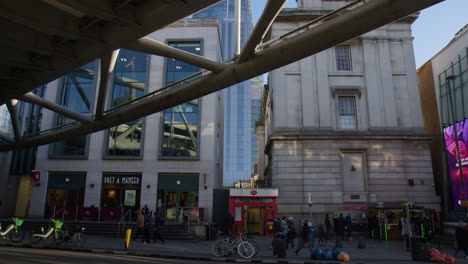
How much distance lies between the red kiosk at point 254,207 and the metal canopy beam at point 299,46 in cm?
1699

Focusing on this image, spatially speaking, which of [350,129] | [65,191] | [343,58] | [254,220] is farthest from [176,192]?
[343,58]

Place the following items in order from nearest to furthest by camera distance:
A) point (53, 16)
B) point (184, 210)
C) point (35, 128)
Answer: point (53, 16) → point (184, 210) → point (35, 128)

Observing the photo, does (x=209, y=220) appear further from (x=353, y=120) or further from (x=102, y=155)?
(x=353, y=120)

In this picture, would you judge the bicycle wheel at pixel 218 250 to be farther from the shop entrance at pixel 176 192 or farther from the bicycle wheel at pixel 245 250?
the shop entrance at pixel 176 192

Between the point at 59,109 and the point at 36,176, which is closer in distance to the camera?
the point at 59,109

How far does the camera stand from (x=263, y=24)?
737 cm

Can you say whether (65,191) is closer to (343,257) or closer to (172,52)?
(343,257)

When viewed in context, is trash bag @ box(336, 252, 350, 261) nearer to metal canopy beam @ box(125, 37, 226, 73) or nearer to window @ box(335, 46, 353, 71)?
metal canopy beam @ box(125, 37, 226, 73)

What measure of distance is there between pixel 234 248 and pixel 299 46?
10.8 metres

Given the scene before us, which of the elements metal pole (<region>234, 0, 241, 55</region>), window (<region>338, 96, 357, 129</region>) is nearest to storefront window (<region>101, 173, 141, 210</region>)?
window (<region>338, 96, 357, 129</region>)

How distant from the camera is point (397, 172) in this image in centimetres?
2938

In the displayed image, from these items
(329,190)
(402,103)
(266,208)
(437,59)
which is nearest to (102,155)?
(266,208)

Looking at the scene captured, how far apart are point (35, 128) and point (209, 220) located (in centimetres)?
2000

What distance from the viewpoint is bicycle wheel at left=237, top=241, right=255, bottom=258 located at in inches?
617
